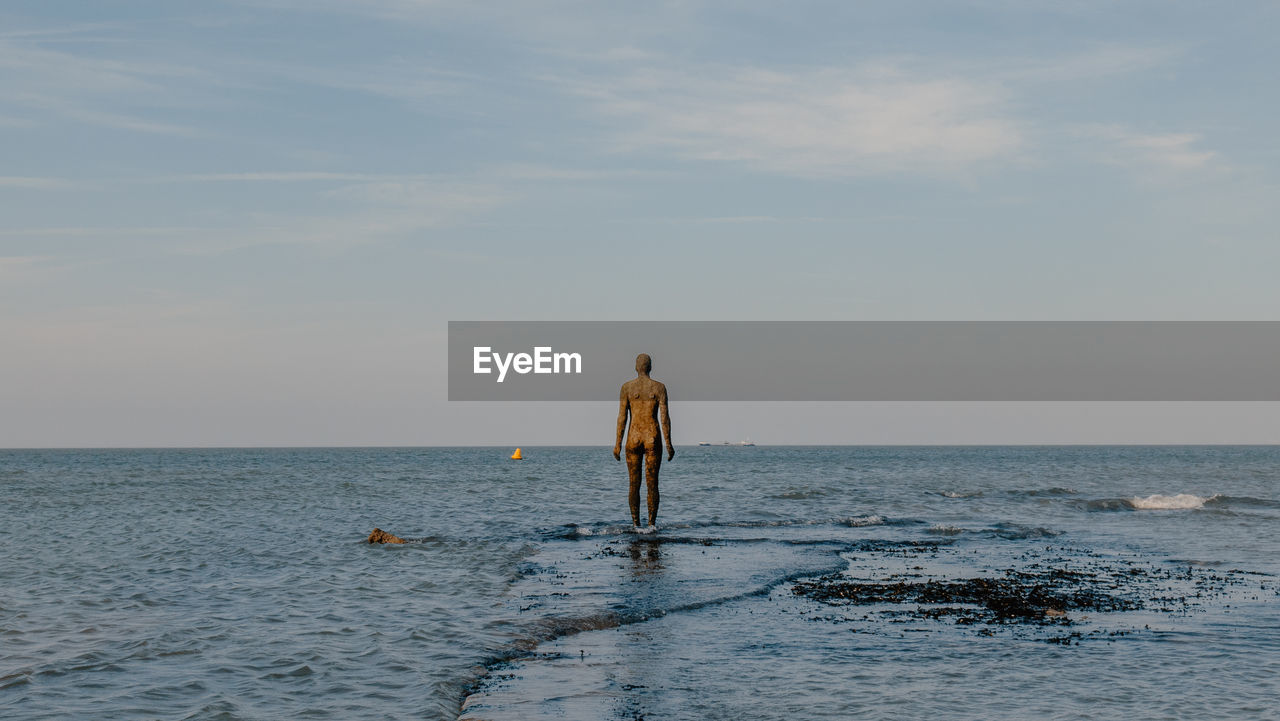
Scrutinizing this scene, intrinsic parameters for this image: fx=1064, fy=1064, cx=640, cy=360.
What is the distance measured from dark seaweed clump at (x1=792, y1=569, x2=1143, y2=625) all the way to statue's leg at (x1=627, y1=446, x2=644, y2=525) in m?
6.35

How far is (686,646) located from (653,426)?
10.7m

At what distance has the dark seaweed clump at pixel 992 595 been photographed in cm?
1209

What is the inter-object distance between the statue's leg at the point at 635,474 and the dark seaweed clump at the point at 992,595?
6348mm

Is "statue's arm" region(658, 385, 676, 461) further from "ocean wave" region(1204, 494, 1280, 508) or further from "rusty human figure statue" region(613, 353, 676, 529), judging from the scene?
"ocean wave" region(1204, 494, 1280, 508)

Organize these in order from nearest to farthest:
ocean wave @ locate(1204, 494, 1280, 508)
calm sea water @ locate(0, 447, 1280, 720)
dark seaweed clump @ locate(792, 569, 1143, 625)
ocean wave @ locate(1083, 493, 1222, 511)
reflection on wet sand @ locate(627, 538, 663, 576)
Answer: calm sea water @ locate(0, 447, 1280, 720), dark seaweed clump @ locate(792, 569, 1143, 625), reflection on wet sand @ locate(627, 538, 663, 576), ocean wave @ locate(1083, 493, 1222, 511), ocean wave @ locate(1204, 494, 1280, 508)

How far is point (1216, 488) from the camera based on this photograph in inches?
1953

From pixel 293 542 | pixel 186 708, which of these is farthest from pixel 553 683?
pixel 293 542

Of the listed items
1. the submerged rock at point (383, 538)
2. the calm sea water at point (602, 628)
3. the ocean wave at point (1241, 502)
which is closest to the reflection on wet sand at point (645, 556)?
the calm sea water at point (602, 628)

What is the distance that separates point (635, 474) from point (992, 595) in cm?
949

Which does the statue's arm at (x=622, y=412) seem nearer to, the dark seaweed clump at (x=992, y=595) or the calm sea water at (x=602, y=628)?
the calm sea water at (x=602, y=628)

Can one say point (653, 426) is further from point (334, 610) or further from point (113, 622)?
point (113, 622)

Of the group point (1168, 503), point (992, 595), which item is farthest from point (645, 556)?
point (1168, 503)

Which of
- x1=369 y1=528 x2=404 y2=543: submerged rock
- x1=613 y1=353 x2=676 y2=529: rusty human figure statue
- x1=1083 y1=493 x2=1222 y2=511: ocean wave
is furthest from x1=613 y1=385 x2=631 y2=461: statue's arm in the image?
x1=1083 y1=493 x2=1222 y2=511: ocean wave

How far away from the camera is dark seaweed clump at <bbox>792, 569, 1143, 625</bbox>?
39.7 ft
